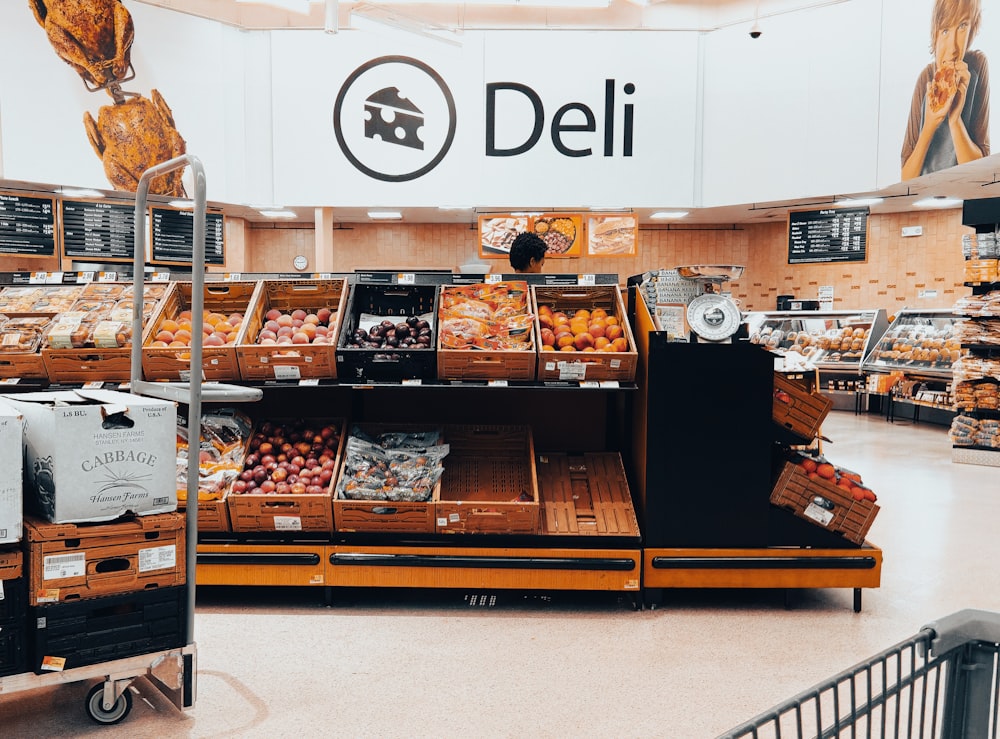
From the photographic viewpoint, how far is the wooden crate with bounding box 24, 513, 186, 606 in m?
2.44

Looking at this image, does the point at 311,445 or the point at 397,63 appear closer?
the point at 311,445

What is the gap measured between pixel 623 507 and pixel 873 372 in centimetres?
860

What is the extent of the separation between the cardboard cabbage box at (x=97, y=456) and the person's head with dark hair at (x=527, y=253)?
277cm

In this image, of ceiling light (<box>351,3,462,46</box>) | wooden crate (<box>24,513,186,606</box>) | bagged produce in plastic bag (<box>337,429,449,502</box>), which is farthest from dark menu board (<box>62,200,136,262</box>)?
wooden crate (<box>24,513,186,606</box>)

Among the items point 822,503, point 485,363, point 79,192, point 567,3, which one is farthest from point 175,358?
point 567,3

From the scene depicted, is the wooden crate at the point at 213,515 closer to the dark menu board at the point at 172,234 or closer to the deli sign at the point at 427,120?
the dark menu board at the point at 172,234

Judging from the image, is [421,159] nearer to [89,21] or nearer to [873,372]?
[89,21]

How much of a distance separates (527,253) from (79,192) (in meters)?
6.96

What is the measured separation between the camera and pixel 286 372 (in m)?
3.86

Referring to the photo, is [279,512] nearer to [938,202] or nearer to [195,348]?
[195,348]

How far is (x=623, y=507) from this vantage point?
13.3 feet

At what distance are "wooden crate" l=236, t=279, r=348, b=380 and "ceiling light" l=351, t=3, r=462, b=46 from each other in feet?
12.4

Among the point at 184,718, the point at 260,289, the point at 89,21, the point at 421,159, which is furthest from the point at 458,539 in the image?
the point at 89,21

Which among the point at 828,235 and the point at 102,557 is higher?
the point at 828,235
